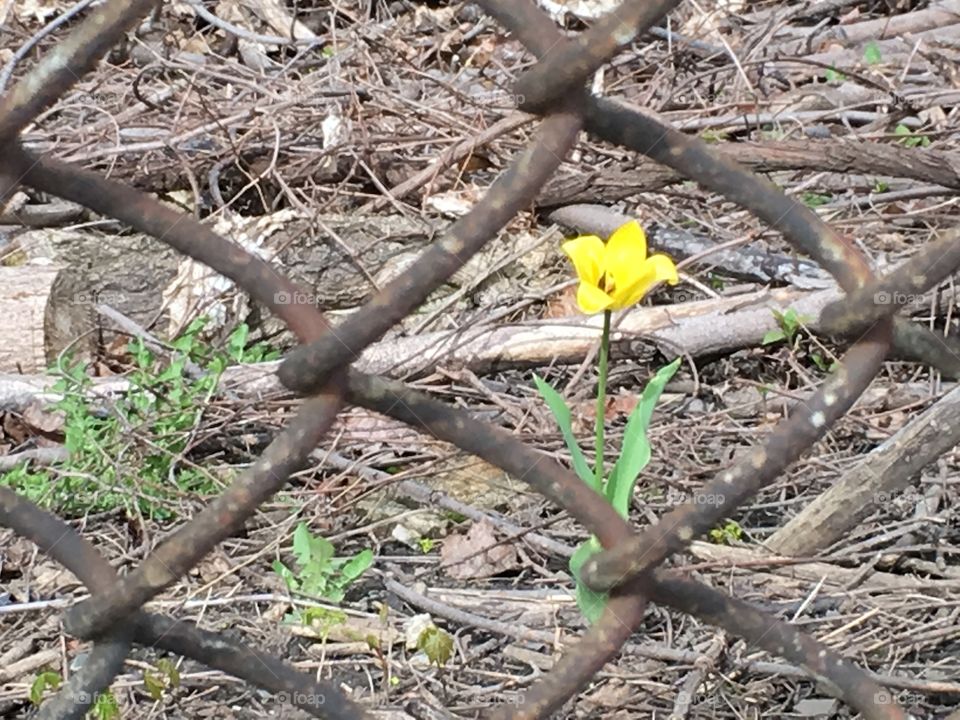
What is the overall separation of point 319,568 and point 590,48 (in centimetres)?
147

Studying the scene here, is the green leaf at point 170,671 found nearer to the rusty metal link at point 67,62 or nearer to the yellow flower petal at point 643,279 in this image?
the yellow flower petal at point 643,279

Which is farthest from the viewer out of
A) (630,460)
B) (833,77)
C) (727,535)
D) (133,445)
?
(833,77)

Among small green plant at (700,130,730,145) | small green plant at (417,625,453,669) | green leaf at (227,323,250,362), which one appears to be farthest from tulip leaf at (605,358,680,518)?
small green plant at (700,130,730,145)

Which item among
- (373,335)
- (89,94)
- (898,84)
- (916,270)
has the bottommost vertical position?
(373,335)

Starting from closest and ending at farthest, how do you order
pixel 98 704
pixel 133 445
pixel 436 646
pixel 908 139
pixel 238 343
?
pixel 98 704
pixel 436 646
pixel 133 445
pixel 238 343
pixel 908 139

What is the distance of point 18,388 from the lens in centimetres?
256

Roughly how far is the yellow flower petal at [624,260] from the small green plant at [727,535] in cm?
93

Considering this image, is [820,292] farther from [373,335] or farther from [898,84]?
[373,335]

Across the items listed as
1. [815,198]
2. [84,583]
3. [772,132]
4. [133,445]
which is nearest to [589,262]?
[84,583]

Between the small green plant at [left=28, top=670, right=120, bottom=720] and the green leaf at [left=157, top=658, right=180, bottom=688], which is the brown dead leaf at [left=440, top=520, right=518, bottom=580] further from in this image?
the small green plant at [left=28, top=670, right=120, bottom=720]

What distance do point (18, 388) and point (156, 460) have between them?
0.46 metres

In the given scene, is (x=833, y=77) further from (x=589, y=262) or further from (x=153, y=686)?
(x=153, y=686)

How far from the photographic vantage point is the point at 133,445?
7.59 ft

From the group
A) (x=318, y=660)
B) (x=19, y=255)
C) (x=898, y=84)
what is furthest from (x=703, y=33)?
(x=318, y=660)
